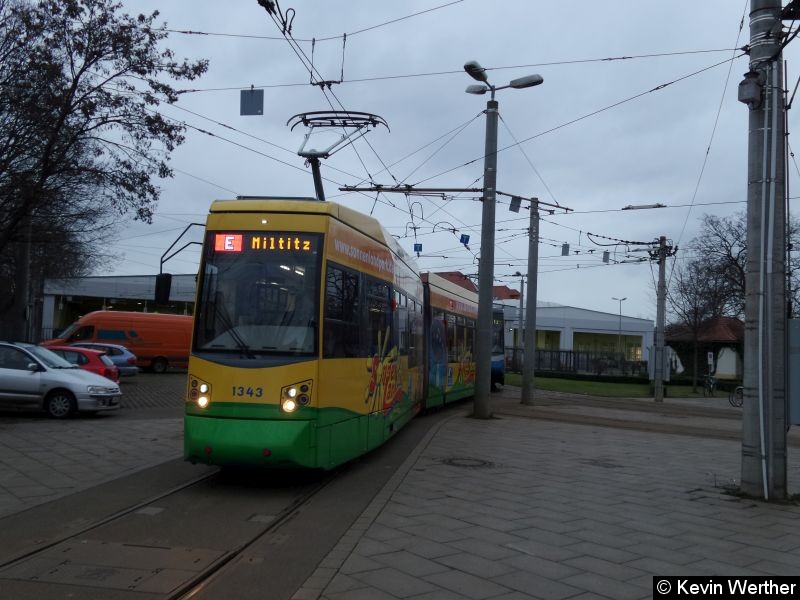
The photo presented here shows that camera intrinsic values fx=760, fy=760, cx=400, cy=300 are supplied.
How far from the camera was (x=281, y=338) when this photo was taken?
8.87 m

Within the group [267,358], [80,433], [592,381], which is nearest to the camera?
[267,358]

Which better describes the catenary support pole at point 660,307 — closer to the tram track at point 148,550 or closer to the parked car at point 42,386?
the parked car at point 42,386

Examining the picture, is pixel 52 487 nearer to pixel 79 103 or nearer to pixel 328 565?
pixel 328 565

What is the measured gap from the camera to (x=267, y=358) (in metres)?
8.77

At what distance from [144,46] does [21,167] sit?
438 centimetres

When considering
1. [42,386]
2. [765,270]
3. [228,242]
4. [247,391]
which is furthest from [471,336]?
[247,391]

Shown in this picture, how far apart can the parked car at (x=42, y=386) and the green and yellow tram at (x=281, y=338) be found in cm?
840

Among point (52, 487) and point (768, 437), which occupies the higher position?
point (768, 437)

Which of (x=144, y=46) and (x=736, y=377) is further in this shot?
(x=736, y=377)

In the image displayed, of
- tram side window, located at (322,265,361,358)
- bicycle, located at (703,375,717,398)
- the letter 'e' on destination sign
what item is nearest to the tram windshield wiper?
the letter 'e' on destination sign

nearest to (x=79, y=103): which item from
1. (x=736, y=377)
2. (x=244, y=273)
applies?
(x=244, y=273)

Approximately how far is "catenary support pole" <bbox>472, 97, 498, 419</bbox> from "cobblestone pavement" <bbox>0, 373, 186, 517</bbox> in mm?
7441

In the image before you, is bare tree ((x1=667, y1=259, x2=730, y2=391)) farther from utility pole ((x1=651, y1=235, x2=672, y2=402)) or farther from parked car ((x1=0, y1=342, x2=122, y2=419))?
parked car ((x1=0, y1=342, x2=122, y2=419))

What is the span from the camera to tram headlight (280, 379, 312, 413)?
8602mm
